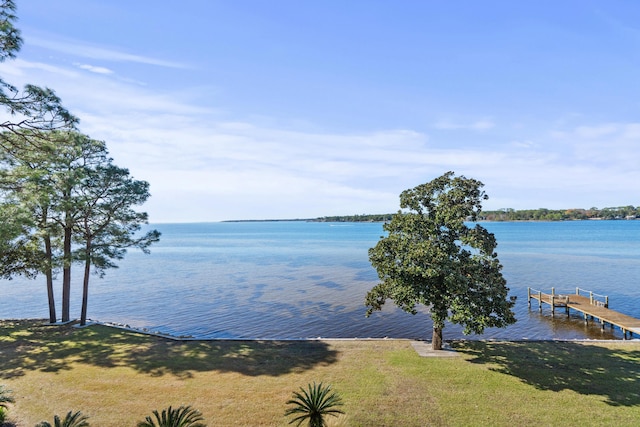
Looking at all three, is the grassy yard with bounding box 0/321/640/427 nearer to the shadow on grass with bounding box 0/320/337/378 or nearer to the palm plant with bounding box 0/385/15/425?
the shadow on grass with bounding box 0/320/337/378

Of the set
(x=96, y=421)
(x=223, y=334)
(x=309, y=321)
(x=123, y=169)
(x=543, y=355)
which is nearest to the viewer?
(x=96, y=421)

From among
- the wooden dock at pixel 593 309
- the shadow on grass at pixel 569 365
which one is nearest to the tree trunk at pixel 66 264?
the shadow on grass at pixel 569 365

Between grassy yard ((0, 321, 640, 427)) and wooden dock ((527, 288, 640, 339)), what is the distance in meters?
9.23

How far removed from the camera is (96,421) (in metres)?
9.80

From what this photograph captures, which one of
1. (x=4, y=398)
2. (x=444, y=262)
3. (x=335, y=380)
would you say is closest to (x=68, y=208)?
(x=4, y=398)

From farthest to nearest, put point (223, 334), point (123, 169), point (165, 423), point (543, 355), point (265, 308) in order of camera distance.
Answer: point (265, 308) → point (223, 334) → point (123, 169) → point (543, 355) → point (165, 423)

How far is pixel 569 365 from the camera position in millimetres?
13555

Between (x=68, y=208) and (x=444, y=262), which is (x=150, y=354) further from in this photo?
(x=444, y=262)

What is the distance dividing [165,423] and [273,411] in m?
3.66

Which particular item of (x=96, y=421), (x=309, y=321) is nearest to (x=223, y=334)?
(x=309, y=321)

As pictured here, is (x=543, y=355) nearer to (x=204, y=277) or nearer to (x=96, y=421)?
(x=96, y=421)

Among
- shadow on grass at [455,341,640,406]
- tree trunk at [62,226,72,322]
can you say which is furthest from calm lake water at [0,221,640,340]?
shadow on grass at [455,341,640,406]

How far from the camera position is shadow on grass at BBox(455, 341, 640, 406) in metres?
11.6

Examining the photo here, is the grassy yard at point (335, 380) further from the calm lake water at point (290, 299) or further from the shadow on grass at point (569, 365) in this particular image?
the calm lake water at point (290, 299)
